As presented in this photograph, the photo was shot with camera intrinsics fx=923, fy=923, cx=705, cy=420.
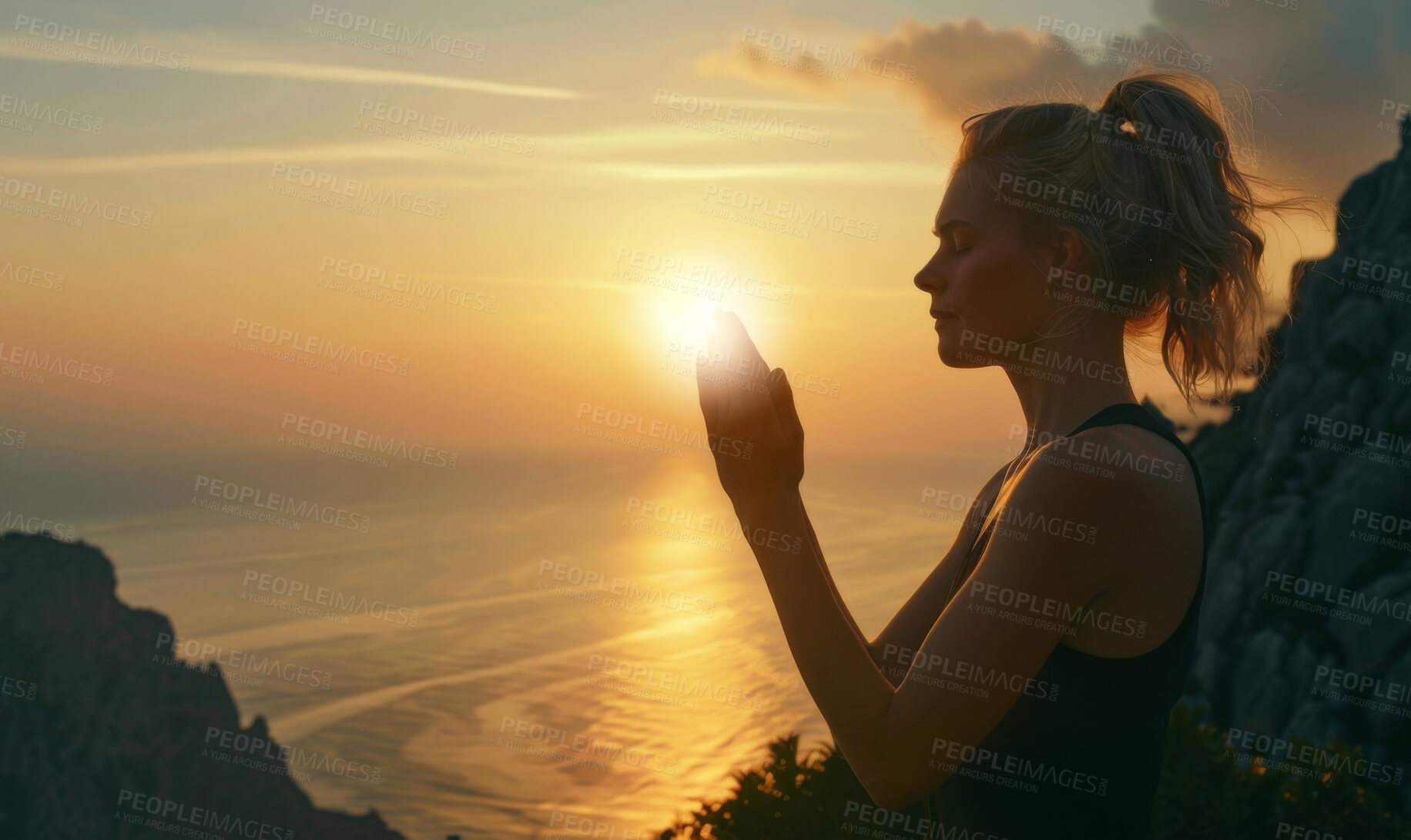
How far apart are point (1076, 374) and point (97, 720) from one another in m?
77.7

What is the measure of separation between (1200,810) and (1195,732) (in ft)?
3.42

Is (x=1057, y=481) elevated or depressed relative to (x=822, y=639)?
elevated

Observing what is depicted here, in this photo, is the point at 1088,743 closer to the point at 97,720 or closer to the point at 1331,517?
the point at 1331,517

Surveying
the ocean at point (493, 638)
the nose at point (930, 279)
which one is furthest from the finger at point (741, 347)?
the ocean at point (493, 638)

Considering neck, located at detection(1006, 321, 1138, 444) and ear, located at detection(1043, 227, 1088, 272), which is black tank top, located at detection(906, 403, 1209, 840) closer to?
neck, located at detection(1006, 321, 1138, 444)

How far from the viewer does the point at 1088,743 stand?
1919mm

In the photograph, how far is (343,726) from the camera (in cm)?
9694

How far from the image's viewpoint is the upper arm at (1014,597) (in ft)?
5.91

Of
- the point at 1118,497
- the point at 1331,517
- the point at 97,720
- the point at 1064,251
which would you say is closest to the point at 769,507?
the point at 1118,497

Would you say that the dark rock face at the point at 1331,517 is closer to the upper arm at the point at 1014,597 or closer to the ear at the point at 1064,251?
the ear at the point at 1064,251

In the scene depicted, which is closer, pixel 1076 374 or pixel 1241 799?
pixel 1076 374

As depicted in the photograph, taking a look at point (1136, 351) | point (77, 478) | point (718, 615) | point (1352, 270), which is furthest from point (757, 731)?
point (77, 478)

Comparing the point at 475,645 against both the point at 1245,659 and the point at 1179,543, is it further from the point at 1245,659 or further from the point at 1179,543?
the point at 1179,543

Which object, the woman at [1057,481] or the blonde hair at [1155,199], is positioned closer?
the woman at [1057,481]
